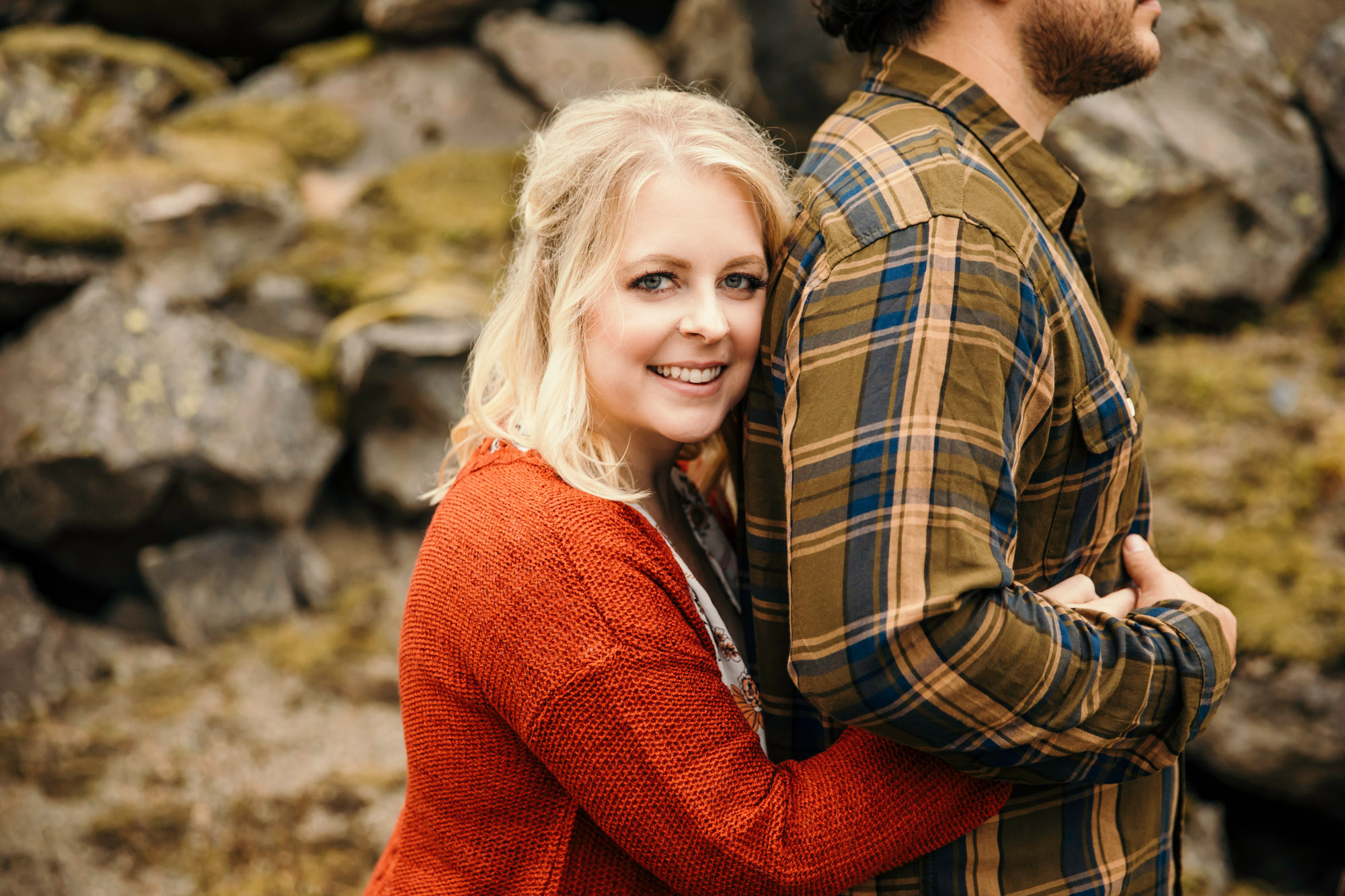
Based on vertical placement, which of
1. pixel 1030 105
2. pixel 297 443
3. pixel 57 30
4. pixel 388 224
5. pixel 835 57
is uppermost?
pixel 1030 105

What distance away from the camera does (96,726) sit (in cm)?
384

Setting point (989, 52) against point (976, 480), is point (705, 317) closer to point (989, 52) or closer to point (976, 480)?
point (976, 480)

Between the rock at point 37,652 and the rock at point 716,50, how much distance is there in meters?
3.87

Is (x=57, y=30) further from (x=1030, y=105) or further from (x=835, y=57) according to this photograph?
(x=1030, y=105)

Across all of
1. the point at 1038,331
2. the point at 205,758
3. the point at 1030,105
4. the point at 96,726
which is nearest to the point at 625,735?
the point at 1038,331

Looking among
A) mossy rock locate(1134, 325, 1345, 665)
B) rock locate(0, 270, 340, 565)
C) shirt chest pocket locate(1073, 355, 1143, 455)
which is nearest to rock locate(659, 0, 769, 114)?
mossy rock locate(1134, 325, 1345, 665)

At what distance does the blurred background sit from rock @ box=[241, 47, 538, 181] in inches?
6.2

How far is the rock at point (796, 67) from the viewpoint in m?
4.65

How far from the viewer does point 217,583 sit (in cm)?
443

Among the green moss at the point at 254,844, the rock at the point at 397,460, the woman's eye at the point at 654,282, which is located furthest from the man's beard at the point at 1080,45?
the rock at the point at 397,460

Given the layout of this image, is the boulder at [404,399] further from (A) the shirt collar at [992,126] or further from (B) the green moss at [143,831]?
(A) the shirt collar at [992,126]

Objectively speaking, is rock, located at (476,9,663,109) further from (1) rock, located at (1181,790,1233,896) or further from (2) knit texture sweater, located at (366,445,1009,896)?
(2) knit texture sweater, located at (366,445,1009,896)

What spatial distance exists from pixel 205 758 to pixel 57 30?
170 inches

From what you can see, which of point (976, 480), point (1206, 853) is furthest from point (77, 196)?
point (1206, 853)
